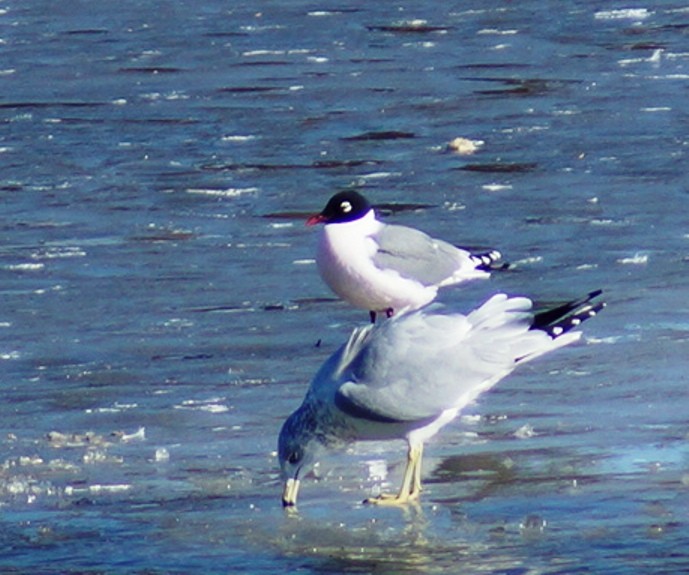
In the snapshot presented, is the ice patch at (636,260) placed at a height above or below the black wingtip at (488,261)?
below

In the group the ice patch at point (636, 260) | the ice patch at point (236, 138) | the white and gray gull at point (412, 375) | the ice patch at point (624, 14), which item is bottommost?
the ice patch at point (624, 14)

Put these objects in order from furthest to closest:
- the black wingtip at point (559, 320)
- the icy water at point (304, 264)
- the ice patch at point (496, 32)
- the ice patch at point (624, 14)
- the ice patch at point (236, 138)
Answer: the ice patch at point (624, 14)
the ice patch at point (496, 32)
the ice patch at point (236, 138)
the black wingtip at point (559, 320)
the icy water at point (304, 264)

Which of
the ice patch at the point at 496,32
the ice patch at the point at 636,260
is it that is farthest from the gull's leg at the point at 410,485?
the ice patch at the point at 496,32

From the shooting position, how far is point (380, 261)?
930cm

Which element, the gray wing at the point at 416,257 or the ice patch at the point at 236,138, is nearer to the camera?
the gray wing at the point at 416,257

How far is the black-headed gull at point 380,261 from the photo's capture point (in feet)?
30.2

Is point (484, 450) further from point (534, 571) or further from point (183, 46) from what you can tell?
point (183, 46)

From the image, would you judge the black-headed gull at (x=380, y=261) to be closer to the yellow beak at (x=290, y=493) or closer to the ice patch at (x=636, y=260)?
the ice patch at (x=636, y=260)

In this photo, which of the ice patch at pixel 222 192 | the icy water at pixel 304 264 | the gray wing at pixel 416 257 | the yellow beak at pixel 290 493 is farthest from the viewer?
the ice patch at pixel 222 192

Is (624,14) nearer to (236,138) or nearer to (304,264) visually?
(236,138)

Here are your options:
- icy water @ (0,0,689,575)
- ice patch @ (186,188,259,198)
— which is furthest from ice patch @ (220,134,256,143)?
ice patch @ (186,188,259,198)

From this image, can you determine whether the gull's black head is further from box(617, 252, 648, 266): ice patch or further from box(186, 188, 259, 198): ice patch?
box(186, 188, 259, 198): ice patch

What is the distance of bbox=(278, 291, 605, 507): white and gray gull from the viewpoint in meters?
6.86

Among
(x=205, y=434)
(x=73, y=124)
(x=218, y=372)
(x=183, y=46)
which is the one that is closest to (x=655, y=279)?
(x=218, y=372)
